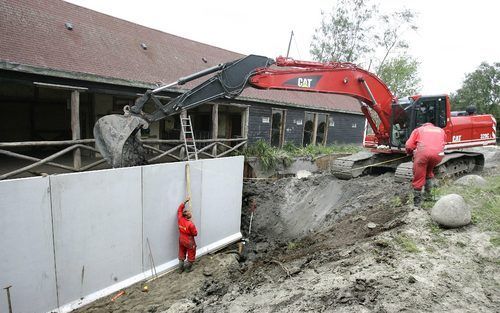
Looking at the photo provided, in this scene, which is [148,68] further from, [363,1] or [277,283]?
[363,1]

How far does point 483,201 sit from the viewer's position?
534 cm

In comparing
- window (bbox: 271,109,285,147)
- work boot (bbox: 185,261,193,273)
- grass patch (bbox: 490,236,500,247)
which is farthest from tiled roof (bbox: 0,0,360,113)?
grass patch (bbox: 490,236,500,247)

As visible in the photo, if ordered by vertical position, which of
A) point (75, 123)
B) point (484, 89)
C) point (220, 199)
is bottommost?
point (220, 199)

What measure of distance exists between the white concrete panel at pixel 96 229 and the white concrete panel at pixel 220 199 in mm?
1723

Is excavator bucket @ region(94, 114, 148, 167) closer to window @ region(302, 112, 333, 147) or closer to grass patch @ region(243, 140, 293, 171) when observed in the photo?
grass patch @ region(243, 140, 293, 171)

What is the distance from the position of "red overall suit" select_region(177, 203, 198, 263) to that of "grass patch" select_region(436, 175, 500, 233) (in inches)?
190

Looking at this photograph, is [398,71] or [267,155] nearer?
[267,155]

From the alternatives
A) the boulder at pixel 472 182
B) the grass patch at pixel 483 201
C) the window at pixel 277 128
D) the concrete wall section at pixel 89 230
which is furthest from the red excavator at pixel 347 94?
the window at pixel 277 128

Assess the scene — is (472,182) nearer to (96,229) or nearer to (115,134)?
(115,134)

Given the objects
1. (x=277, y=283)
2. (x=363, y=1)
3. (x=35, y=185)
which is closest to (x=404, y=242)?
(x=277, y=283)

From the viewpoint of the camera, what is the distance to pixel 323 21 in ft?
91.0

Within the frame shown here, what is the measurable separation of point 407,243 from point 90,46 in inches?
381

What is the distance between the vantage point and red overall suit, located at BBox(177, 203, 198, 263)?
5.92m

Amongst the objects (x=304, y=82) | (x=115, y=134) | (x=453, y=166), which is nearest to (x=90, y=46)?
(x=115, y=134)
